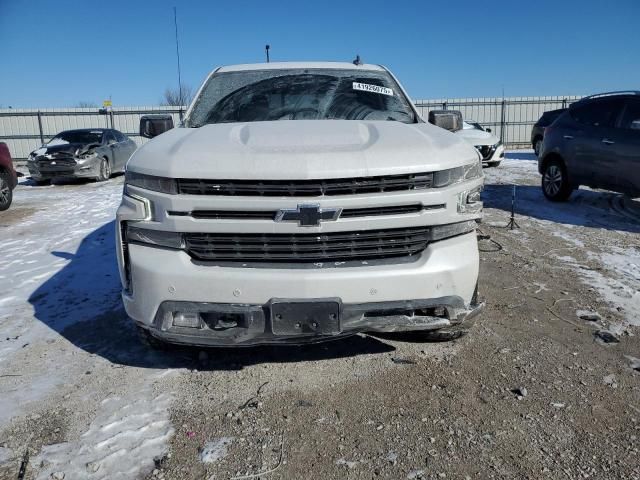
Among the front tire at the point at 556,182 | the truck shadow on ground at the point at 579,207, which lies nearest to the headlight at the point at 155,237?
the truck shadow on ground at the point at 579,207

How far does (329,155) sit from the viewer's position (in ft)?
8.83

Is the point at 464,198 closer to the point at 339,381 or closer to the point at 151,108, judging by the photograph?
the point at 339,381

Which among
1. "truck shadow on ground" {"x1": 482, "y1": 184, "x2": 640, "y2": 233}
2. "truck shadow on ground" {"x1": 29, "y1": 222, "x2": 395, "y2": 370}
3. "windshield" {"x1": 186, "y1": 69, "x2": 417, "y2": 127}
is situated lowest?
"truck shadow on ground" {"x1": 29, "y1": 222, "x2": 395, "y2": 370}

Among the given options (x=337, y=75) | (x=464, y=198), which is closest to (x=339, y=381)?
(x=464, y=198)

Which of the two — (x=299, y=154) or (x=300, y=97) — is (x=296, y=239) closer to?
(x=299, y=154)

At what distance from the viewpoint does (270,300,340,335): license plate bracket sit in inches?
103

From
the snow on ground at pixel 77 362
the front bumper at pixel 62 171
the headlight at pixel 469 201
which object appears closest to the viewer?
the snow on ground at pixel 77 362

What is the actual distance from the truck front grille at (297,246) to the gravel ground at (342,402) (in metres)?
0.79

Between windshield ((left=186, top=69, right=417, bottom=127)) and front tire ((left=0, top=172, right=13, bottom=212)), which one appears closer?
windshield ((left=186, top=69, right=417, bottom=127))

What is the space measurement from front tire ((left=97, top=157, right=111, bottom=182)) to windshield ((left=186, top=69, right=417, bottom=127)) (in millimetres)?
10559

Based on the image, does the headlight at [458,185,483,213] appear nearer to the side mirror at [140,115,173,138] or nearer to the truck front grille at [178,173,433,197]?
the truck front grille at [178,173,433,197]

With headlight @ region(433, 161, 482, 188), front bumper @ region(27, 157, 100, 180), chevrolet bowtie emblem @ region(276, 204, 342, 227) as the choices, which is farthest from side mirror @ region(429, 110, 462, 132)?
front bumper @ region(27, 157, 100, 180)

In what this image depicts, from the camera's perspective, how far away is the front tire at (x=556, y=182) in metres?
Answer: 8.77

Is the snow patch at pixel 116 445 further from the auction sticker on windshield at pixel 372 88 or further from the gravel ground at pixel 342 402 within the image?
the auction sticker on windshield at pixel 372 88
